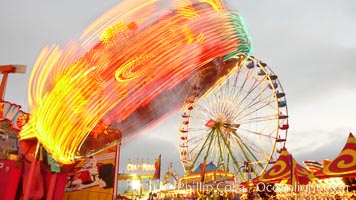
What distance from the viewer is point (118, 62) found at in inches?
626

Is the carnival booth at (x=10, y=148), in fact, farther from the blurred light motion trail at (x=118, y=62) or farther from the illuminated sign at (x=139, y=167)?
the illuminated sign at (x=139, y=167)

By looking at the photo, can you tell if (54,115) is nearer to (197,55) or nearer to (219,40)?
(197,55)

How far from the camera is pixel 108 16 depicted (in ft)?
49.8

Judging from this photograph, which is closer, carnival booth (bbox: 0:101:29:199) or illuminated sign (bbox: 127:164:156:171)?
carnival booth (bbox: 0:101:29:199)

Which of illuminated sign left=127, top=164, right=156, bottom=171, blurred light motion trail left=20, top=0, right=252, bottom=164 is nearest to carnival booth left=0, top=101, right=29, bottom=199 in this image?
blurred light motion trail left=20, top=0, right=252, bottom=164

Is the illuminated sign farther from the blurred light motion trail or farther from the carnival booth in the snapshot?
the carnival booth

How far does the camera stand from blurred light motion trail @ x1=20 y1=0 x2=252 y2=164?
49.6 feet

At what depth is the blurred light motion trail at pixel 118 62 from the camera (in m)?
15.1

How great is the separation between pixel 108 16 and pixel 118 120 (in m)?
7.24

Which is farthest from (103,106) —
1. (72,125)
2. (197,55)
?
(197,55)

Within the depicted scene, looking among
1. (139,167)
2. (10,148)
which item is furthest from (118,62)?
(139,167)

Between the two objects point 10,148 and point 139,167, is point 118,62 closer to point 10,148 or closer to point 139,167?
point 10,148

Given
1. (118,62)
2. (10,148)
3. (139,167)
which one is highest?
(118,62)

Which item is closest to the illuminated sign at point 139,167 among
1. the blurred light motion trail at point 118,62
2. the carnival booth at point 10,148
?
the blurred light motion trail at point 118,62
